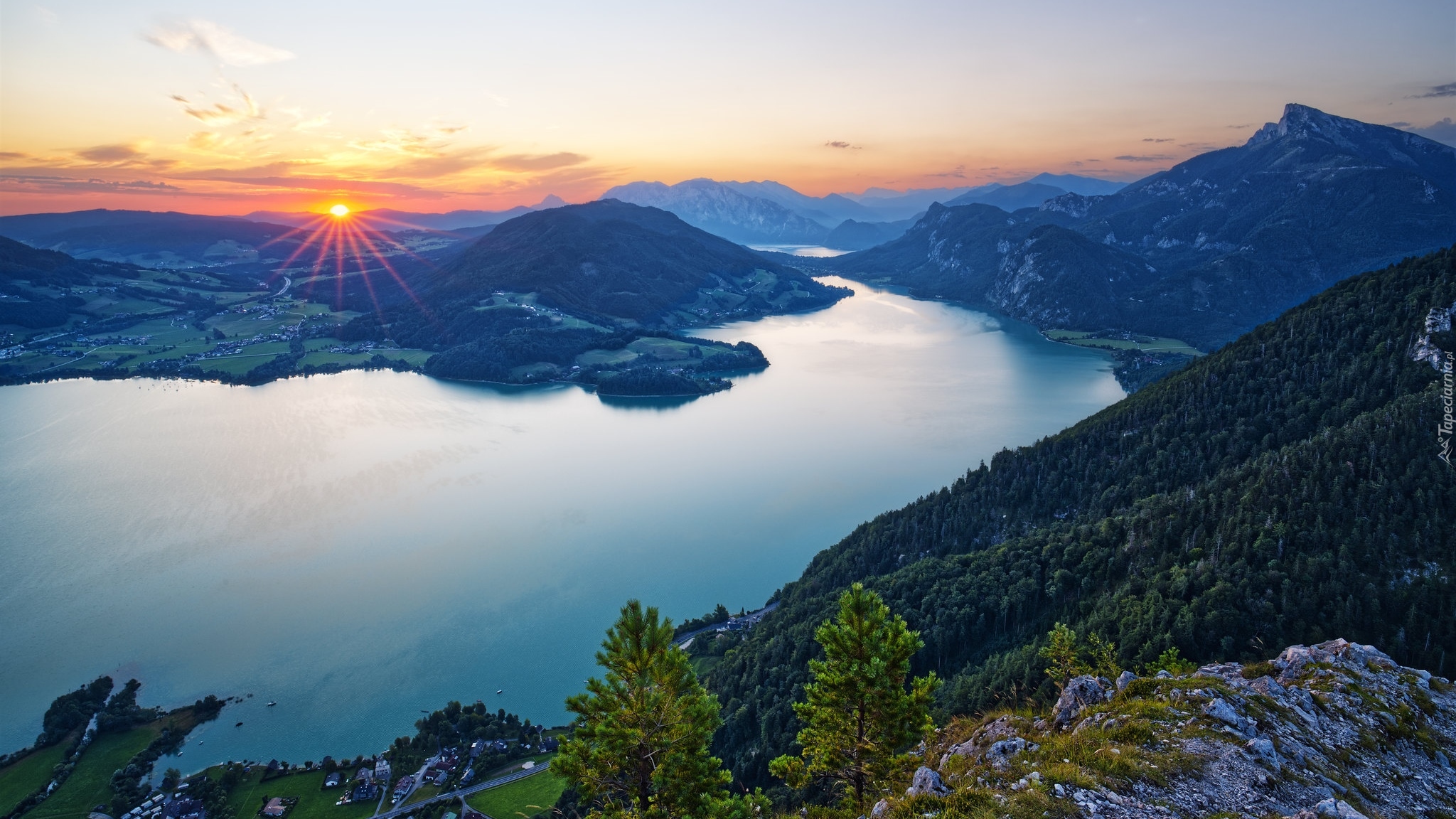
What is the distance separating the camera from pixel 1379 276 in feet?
179

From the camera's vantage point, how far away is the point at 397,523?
6762cm

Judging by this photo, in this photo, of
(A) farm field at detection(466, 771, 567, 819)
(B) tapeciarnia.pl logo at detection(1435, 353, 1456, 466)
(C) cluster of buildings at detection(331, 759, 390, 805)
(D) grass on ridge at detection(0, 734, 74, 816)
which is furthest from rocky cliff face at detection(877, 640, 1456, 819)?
(D) grass on ridge at detection(0, 734, 74, 816)

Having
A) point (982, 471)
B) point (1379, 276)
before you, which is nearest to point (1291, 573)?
point (982, 471)

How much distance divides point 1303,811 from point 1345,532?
29317mm

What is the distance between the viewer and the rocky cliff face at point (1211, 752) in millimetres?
11586

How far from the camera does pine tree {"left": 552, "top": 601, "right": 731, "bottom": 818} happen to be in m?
14.6

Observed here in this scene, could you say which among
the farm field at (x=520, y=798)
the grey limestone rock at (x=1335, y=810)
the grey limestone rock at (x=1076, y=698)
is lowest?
the farm field at (x=520, y=798)

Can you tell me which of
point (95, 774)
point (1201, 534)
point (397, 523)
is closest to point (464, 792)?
point (95, 774)

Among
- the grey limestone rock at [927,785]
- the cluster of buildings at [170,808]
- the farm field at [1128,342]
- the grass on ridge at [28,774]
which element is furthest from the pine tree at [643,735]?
the farm field at [1128,342]

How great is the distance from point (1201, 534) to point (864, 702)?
2963 centimetres

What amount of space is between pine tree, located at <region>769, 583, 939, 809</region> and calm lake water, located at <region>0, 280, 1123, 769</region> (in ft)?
105

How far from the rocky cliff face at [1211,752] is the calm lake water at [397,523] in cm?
3568

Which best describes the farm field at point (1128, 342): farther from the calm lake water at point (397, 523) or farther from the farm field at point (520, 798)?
the farm field at point (520, 798)

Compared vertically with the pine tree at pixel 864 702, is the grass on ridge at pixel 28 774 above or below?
below
